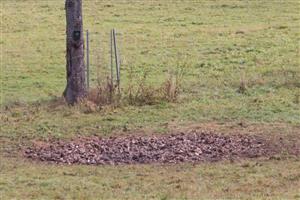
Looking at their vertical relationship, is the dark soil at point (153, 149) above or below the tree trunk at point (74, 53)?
below

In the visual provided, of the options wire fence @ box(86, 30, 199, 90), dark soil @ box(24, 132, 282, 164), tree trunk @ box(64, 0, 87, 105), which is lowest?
wire fence @ box(86, 30, 199, 90)

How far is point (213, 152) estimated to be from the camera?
1079 cm

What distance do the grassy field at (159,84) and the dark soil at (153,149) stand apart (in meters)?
0.33

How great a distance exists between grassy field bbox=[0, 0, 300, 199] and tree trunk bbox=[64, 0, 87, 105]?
36 cm

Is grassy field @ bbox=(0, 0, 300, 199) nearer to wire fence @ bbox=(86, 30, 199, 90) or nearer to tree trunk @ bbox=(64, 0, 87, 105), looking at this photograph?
wire fence @ bbox=(86, 30, 199, 90)

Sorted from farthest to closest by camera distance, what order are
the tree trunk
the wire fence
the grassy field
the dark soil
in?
the wire fence
the tree trunk
the dark soil
the grassy field

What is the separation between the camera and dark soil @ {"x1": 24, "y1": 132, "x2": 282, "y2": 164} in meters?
10.6

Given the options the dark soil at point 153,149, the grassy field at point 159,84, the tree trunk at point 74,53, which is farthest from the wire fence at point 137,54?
the dark soil at point 153,149

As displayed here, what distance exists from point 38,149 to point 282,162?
3.23 metres

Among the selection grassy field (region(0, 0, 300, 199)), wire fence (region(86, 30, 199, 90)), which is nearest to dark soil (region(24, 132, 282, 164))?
grassy field (region(0, 0, 300, 199))

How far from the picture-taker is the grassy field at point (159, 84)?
30.6 feet

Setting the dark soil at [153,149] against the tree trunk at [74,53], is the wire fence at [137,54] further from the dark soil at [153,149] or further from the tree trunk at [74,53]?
the dark soil at [153,149]

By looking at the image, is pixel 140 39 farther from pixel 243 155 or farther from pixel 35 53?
pixel 243 155

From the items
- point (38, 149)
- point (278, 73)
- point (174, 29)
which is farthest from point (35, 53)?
point (38, 149)
